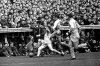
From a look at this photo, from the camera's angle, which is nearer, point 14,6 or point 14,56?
point 14,56

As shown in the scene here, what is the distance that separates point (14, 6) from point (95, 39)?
581 centimetres

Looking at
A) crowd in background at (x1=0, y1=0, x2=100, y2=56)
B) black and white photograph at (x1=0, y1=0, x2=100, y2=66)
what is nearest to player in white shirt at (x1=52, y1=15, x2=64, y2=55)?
black and white photograph at (x1=0, y1=0, x2=100, y2=66)

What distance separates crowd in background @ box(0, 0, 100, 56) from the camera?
23000 mm

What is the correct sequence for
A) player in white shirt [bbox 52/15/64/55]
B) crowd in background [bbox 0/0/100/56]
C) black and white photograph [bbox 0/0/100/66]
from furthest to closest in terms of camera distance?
1. crowd in background [bbox 0/0/100/56]
2. black and white photograph [bbox 0/0/100/66]
3. player in white shirt [bbox 52/15/64/55]

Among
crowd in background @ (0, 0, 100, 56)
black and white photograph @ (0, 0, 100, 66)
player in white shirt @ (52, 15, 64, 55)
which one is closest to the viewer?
player in white shirt @ (52, 15, 64, 55)

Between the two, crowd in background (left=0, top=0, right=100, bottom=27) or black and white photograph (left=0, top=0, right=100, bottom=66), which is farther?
crowd in background (left=0, top=0, right=100, bottom=27)

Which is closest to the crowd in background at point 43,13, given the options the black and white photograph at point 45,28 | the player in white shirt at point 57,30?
the black and white photograph at point 45,28

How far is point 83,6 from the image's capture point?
84.0 feet

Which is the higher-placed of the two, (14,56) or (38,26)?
(38,26)

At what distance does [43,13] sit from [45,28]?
7.36 feet

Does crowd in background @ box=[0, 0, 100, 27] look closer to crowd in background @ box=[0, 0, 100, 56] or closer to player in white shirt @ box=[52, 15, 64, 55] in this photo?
crowd in background @ box=[0, 0, 100, 56]

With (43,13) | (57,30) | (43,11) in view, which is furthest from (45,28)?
(43,11)

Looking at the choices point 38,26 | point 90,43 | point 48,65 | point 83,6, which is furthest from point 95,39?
point 48,65

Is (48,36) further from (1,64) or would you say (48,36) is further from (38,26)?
(1,64)
